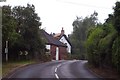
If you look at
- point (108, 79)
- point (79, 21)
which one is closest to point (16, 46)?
point (108, 79)

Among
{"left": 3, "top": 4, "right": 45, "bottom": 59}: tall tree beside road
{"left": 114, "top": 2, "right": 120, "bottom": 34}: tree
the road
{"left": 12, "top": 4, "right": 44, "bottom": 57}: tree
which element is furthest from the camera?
{"left": 12, "top": 4, "right": 44, "bottom": 57}: tree

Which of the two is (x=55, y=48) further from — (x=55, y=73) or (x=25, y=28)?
(x=55, y=73)

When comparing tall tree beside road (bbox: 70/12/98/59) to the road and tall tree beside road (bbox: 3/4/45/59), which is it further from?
the road

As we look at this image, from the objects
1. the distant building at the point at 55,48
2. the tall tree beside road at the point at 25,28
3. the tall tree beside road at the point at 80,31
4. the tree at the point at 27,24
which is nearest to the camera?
the tall tree beside road at the point at 25,28

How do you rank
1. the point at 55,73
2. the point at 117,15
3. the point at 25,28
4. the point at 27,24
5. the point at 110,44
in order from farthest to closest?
1. the point at 27,24
2. the point at 25,28
3. the point at 55,73
4. the point at 110,44
5. the point at 117,15

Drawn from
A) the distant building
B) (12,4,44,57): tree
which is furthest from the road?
the distant building

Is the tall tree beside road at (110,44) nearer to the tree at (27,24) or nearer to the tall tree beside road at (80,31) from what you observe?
the tree at (27,24)

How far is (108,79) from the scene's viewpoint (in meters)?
24.8

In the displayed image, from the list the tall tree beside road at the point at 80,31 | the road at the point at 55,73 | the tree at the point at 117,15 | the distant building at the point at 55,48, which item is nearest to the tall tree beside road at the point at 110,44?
the tree at the point at 117,15

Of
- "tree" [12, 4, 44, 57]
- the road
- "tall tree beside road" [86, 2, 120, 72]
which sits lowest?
the road

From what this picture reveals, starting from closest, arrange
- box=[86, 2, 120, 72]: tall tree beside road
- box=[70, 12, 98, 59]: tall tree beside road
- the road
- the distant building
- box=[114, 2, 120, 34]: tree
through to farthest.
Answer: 1. box=[114, 2, 120, 34]: tree
2. box=[86, 2, 120, 72]: tall tree beside road
3. the road
4. the distant building
5. box=[70, 12, 98, 59]: tall tree beside road

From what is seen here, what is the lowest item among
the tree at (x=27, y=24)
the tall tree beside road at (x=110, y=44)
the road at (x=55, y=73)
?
the road at (x=55, y=73)

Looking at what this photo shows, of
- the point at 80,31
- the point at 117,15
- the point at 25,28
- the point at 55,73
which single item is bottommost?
the point at 55,73

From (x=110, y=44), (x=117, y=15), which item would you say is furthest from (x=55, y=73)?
(x=117, y=15)
